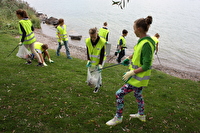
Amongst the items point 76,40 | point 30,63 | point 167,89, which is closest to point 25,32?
point 30,63

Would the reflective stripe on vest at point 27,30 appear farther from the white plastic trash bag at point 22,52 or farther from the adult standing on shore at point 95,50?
the adult standing on shore at point 95,50

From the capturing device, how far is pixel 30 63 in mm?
9281

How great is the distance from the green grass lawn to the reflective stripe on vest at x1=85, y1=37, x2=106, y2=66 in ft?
5.07

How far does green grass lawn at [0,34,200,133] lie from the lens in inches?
A: 182

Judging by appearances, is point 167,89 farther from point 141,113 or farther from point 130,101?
point 141,113

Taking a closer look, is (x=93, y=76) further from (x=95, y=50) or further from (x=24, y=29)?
(x=24, y=29)

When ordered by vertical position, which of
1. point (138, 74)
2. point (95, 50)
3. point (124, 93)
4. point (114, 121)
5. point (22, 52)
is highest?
point (95, 50)

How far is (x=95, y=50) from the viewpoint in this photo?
579cm

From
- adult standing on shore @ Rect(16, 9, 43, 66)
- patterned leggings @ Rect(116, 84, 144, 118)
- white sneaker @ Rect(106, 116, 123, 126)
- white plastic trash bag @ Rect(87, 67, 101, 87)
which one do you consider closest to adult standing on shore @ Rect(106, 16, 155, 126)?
patterned leggings @ Rect(116, 84, 144, 118)

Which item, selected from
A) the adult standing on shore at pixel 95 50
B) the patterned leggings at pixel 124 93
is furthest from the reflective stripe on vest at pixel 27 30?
the patterned leggings at pixel 124 93

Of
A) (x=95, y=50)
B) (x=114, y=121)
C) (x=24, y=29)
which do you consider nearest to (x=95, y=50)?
(x=95, y=50)

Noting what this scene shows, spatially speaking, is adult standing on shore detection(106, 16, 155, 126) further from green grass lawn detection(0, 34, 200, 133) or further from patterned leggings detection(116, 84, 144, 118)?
green grass lawn detection(0, 34, 200, 133)

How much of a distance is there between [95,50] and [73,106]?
217 cm

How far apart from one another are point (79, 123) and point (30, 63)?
19.7 feet
